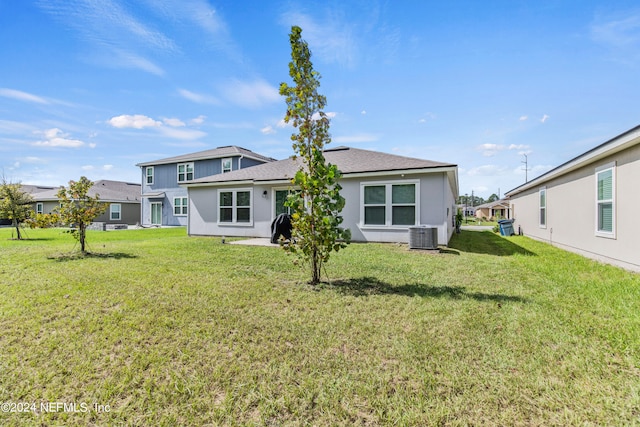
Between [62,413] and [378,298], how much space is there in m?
3.76

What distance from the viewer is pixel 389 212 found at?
10922 mm

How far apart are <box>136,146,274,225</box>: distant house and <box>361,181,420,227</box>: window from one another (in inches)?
557

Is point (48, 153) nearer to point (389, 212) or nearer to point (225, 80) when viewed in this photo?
point (225, 80)

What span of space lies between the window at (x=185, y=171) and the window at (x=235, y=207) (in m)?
12.2

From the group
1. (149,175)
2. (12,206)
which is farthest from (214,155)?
(12,206)

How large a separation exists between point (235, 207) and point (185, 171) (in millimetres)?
13594

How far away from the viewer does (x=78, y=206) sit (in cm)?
811

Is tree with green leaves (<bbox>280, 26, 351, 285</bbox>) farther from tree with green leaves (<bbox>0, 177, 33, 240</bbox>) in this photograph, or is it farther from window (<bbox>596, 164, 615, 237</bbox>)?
tree with green leaves (<bbox>0, 177, 33, 240</bbox>)

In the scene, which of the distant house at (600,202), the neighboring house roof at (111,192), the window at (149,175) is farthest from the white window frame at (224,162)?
the distant house at (600,202)

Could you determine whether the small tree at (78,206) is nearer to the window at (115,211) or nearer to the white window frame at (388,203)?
the white window frame at (388,203)

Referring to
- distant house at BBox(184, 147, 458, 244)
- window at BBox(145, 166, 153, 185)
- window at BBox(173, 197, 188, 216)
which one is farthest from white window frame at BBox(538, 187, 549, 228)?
window at BBox(145, 166, 153, 185)

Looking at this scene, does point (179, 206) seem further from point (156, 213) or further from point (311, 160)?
point (311, 160)

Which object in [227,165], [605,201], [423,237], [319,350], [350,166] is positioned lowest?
[319,350]

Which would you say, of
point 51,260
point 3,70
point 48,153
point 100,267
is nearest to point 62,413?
point 100,267
